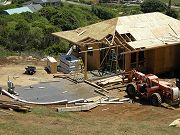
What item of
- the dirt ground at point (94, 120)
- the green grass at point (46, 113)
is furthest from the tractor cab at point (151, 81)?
the green grass at point (46, 113)

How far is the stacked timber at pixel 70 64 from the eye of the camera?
2998cm

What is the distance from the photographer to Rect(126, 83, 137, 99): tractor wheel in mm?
25938

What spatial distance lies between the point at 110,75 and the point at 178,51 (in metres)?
5.68

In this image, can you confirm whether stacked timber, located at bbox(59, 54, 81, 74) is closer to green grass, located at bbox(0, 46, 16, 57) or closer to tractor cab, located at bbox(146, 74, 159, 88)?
tractor cab, located at bbox(146, 74, 159, 88)

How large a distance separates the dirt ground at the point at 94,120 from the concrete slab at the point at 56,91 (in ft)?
3.91

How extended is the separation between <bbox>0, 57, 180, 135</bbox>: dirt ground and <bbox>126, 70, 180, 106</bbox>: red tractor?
1.92 ft

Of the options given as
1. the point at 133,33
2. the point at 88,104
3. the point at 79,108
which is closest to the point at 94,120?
the point at 79,108

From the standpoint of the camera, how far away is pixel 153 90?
A: 25000 mm

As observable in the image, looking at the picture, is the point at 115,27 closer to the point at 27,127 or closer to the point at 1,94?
the point at 1,94

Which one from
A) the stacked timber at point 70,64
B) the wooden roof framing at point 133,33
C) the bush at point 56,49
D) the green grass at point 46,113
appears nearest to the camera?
the green grass at point 46,113

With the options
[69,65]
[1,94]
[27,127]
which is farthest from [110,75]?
[27,127]

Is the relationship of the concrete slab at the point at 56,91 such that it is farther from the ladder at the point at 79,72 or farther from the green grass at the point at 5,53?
the green grass at the point at 5,53

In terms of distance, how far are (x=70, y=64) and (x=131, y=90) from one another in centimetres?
553

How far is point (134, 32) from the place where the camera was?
1196 inches
